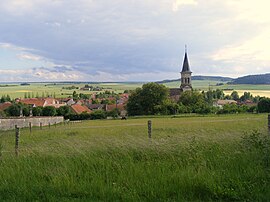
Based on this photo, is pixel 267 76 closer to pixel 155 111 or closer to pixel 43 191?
pixel 155 111

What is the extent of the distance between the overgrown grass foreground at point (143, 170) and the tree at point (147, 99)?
80.4 meters

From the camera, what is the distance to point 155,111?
291 ft

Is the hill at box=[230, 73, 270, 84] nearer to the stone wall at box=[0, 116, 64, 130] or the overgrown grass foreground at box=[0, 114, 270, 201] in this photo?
the stone wall at box=[0, 116, 64, 130]

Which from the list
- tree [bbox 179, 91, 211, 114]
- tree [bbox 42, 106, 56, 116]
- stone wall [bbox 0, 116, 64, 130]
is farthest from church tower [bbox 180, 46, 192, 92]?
stone wall [bbox 0, 116, 64, 130]

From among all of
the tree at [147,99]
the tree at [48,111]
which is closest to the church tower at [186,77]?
the tree at [147,99]

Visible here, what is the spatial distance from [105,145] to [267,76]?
17640 cm

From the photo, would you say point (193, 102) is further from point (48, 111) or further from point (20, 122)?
point (20, 122)

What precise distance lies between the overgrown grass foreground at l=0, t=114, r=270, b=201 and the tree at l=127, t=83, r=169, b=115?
264 ft

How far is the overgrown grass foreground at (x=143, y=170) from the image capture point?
6.40m

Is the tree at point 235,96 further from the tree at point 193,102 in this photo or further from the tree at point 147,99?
the tree at point 147,99

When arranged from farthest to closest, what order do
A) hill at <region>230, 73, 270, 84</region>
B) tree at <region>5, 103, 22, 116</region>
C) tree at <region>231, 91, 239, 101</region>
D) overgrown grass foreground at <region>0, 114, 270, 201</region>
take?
hill at <region>230, 73, 270, 84</region> < tree at <region>231, 91, 239, 101</region> < tree at <region>5, 103, 22, 116</region> < overgrown grass foreground at <region>0, 114, 270, 201</region>

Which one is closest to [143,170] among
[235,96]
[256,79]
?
[235,96]

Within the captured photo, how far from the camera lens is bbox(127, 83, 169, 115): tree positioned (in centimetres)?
9050

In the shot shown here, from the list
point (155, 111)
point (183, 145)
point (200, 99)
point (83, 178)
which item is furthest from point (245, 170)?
point (200, 99)
